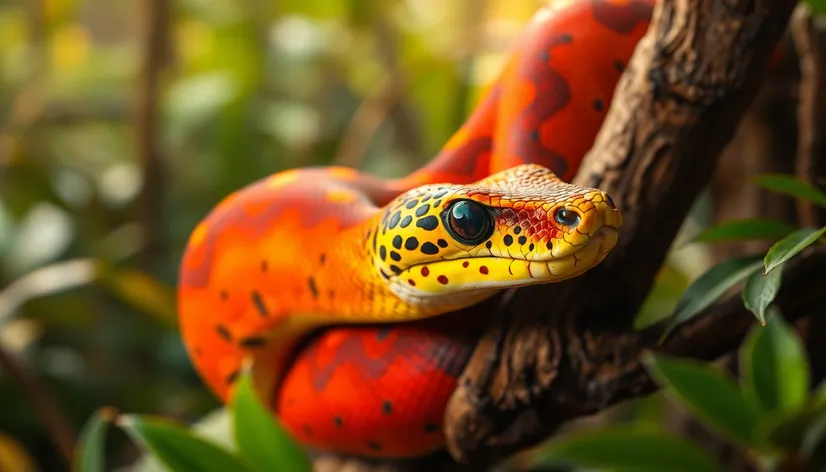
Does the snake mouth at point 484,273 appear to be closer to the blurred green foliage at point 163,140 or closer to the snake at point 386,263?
the snake at point 386,263

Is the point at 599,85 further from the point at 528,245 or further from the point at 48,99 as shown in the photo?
the point at 48,99

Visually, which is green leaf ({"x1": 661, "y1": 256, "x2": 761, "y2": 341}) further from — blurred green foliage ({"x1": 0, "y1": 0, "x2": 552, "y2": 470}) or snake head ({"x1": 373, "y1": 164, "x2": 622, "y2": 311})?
blurred green foliage ({"x1": 0, "y1": 0, "x2": 552, "y2": 470})

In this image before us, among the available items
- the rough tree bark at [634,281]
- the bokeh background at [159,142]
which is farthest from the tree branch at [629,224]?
the bokeh background at [159,142]

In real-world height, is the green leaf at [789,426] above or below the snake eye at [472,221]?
below

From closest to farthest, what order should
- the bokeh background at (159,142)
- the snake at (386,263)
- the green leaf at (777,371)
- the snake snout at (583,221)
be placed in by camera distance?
the snake snout at (583,221), the snake at (386,263), the green leaf at (777,371), the bokeh background at (159,142)

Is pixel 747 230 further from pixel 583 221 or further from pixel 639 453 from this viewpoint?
pixel 639 453

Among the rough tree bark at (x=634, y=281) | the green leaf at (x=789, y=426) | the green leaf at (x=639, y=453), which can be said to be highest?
the rough tree bark at (x=634, y=281)

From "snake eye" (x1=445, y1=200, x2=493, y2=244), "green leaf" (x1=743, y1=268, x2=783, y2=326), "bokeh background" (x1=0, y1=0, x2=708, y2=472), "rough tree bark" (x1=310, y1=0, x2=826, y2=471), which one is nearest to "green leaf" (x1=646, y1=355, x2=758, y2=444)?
"rough tree bark" (x1=310, y1=0, x2=826, y2=471)

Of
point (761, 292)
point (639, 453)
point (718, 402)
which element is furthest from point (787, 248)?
point (639, 453)
